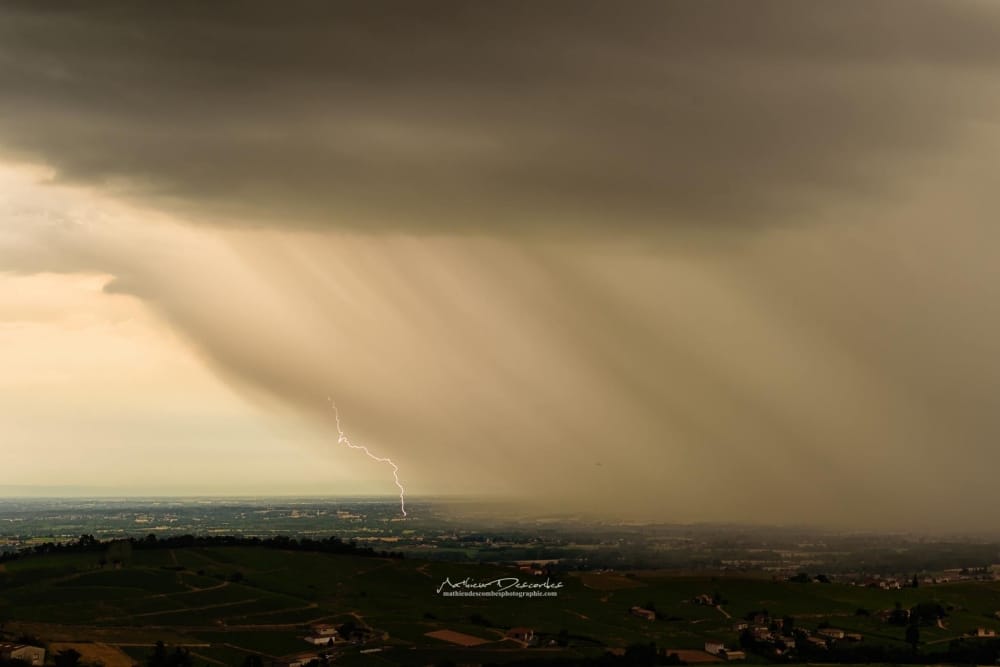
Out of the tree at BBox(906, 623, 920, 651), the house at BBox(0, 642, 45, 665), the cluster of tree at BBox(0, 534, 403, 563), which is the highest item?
the cluster of tree at BBox(0, 534, 403, 563)

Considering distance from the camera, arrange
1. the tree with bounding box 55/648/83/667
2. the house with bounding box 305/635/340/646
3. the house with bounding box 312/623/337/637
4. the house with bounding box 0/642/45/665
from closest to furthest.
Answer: the house with bounding box 0/642/45/665 < the tree with bounding box 55/648/83/667 < the house with bounding box 305/635/340/646 < the house with bounding box 312/623/337/637

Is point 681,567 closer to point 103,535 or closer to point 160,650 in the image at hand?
point 160,650

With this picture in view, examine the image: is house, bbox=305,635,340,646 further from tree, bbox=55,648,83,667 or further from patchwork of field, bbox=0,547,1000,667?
tree, bbox=55,648,83,667

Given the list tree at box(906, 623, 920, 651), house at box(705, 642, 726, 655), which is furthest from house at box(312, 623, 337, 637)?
tree at box(906, 623, 920, 651)

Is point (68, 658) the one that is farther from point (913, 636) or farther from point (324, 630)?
point (913, 636)

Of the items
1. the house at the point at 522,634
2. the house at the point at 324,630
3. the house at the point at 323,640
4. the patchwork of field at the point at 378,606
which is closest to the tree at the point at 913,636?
the patchwork of field at the point at 378,606

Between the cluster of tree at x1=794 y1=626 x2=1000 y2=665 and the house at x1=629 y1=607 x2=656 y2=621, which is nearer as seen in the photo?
the cluster of tree at x1=794 y1=626 x2=1000 y2=665
